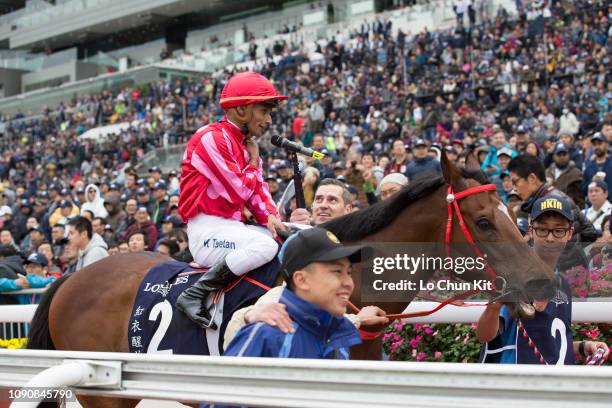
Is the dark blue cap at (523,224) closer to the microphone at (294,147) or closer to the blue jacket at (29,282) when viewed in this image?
the microphone at (294,147)

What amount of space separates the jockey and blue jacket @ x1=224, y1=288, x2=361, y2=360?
3.77 feet

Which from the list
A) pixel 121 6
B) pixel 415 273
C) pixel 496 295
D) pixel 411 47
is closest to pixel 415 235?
pixel 415 273

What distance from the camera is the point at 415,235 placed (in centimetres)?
328

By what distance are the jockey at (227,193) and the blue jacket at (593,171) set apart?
16.4 feet

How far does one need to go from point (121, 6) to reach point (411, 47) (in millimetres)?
25596

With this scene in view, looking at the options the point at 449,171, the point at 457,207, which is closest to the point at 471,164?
the point at 449,171

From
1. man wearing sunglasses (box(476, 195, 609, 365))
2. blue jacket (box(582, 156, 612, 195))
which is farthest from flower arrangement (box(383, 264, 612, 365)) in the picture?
blue jacket (box(582, 156, 612, 195))

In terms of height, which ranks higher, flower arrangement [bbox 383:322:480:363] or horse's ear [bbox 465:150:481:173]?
horse's ear [bbox 465:150:481:173]

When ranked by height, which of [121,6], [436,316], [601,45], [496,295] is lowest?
[436,316]

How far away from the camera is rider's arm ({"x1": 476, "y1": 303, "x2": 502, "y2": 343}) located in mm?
3000

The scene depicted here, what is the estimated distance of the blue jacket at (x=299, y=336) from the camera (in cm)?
204

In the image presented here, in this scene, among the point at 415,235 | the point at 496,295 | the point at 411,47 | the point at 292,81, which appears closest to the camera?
the point at 496,295

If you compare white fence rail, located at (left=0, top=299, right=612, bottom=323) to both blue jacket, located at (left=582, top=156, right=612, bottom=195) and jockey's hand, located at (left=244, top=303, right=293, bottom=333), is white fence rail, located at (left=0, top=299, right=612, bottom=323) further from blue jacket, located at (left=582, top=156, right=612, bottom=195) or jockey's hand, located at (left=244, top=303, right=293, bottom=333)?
blue jacket, located at (left=582, top=156, right=612, bottom=195)

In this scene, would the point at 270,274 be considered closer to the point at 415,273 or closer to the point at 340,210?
the point at 415,273
